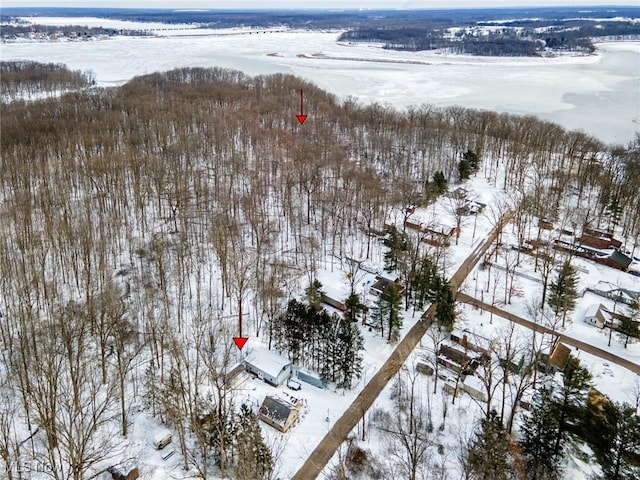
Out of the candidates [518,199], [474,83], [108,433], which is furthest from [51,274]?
[474,83]

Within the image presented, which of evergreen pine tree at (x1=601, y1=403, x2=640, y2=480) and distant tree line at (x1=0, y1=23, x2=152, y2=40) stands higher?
distant tree line at (x1=0, y1=23, x2=152, y2=40)

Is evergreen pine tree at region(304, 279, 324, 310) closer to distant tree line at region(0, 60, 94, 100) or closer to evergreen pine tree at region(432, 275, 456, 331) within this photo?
evergreen pine tree at region(432, 275, 456, 331)

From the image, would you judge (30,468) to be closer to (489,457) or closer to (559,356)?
(489,457)

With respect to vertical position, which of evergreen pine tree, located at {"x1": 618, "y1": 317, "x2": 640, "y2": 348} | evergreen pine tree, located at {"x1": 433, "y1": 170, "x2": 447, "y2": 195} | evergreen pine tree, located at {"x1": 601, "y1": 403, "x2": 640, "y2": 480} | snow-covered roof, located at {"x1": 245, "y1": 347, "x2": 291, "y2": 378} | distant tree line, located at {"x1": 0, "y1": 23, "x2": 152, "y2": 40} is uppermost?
distant tree line, located at {"x1": 0, "y1": 23, "x2": 152, "y2": 40}

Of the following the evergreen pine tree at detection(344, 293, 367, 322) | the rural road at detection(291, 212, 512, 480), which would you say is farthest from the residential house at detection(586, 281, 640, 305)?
the evergreen pine tree at detection(344, 293, 367, 322)

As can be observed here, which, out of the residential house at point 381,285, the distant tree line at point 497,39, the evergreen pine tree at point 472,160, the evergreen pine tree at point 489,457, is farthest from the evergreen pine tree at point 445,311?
the distant tree line at point 497,39
